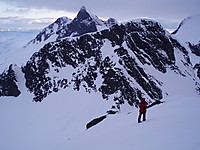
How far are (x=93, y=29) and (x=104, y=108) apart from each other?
81503 millimetres

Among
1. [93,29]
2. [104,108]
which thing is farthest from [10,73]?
[93,29]

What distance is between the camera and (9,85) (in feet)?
163

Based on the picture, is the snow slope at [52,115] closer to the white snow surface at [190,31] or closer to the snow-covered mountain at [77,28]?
the snow-covered mountain at [77,28]

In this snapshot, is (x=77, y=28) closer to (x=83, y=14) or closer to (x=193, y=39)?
(x=83, y=14)

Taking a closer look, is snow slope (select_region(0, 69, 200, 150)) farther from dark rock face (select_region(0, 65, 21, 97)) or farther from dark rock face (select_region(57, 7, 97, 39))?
dark rock face (select_region(57, 7, 97, 39))

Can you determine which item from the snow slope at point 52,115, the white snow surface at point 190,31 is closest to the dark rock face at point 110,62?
the snow slope at point 52,115

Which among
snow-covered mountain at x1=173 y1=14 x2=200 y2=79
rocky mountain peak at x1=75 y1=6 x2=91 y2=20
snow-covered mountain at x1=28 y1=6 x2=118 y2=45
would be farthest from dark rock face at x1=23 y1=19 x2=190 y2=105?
rocky mountain peak at x1=75 y1=6 x2=91 y2=20

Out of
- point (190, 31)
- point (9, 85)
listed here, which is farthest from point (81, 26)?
point (190, 31)

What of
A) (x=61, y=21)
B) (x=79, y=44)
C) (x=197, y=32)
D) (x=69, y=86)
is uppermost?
(x=61, y=21)

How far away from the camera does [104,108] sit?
109 ft

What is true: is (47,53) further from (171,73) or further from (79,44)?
(171,73)

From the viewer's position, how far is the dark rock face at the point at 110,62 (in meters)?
37.5

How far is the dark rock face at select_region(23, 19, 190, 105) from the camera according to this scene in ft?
123

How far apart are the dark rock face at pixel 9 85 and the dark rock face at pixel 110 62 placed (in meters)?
4.25
